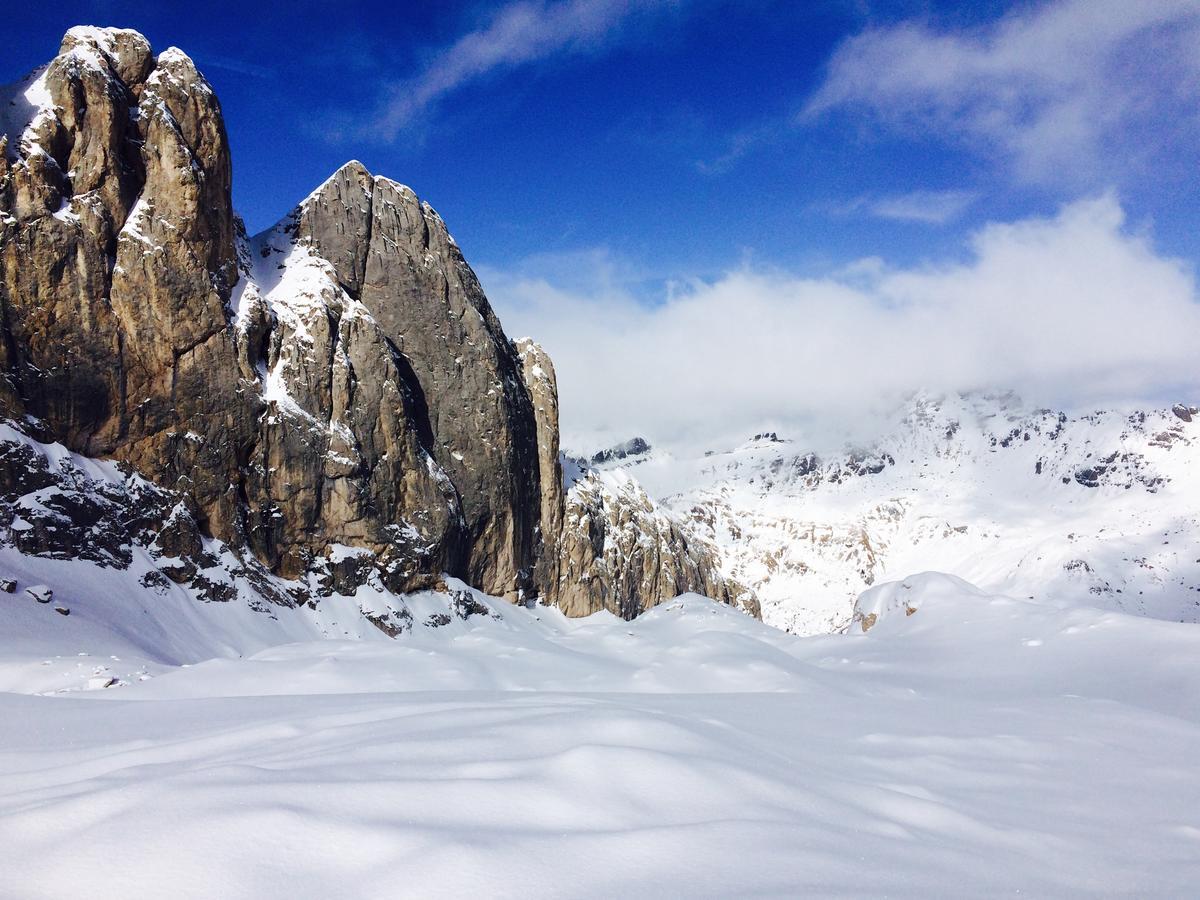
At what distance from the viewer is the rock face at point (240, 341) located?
36344 mm

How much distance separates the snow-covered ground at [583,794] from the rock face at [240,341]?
29.5 meters

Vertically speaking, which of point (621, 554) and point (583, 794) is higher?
point (621, 554)

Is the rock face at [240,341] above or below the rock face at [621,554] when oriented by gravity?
above

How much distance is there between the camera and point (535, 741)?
266 inches

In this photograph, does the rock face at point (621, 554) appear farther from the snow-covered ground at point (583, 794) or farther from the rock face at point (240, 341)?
the snow-covered ground at point (583, 794)

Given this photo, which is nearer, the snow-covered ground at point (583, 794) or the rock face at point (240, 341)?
the snow-covered ground at point (583, 794)

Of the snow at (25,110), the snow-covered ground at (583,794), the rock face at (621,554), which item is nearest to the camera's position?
the snow-covered ground at (583,794)

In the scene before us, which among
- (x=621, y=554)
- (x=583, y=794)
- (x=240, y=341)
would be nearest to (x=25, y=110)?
(x=240, y=341)

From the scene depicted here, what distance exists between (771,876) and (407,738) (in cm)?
410

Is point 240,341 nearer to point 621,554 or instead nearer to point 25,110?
point 25,110

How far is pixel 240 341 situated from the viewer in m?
43.4

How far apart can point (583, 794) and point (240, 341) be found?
45.0m

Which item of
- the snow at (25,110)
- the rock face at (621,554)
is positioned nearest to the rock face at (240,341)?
the snow at (25,110)

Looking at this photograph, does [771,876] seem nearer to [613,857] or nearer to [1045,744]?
[613,857]
